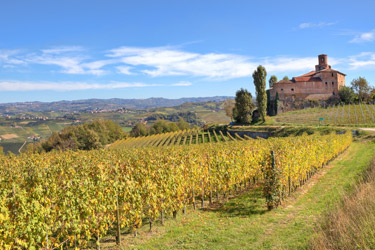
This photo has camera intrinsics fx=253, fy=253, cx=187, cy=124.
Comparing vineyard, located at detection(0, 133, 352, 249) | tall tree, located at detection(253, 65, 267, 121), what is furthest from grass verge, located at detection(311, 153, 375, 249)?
tall tree, located at detection(253, 65, 267, 121)

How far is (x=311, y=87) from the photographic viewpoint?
73688 millimetres

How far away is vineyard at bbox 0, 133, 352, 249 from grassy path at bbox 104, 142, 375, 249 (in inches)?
23.5

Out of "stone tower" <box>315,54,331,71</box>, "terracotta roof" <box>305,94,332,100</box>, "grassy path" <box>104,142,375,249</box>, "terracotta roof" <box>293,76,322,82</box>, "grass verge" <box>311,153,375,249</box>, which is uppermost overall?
"stone tower" <box>315,54,331,71</box>

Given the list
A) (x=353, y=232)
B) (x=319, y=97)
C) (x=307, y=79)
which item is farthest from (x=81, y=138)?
(x=353, y=232)

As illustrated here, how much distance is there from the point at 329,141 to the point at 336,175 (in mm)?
4808

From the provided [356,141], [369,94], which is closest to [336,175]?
[356,141]

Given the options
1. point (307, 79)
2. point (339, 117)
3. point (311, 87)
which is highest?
point (307, 79)

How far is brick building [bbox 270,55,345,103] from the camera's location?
72438mm

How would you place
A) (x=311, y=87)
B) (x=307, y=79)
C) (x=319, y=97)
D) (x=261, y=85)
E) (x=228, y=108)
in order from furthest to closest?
(x=228, y=108) → (x=307, y=79) → (x=311, y=87) → (x=319, y=97) → (x=261, y=85)

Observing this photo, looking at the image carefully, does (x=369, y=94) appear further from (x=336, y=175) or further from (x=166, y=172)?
(x=166, y=172)

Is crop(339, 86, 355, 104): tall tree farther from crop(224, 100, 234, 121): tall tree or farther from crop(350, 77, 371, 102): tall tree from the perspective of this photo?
crop(224, 100, 234, 121): tall tree

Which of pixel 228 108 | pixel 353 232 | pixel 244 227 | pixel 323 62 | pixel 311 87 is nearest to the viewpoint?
pixel 353 232

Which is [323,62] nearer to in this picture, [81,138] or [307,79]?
[307,79]

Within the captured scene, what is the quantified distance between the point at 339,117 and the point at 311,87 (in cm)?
2396
